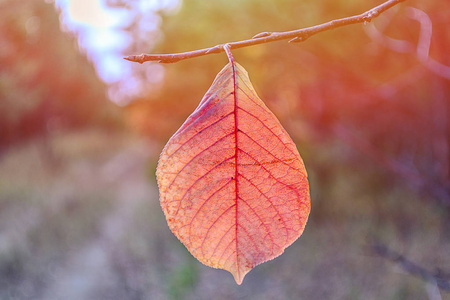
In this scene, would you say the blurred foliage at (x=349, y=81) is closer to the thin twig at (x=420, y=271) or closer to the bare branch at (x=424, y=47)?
the bare branch at (x=424, y=47)

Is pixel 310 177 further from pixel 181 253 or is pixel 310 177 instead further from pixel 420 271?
pixel 420 271

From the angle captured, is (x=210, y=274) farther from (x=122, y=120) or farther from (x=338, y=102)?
(x=122, y=120)

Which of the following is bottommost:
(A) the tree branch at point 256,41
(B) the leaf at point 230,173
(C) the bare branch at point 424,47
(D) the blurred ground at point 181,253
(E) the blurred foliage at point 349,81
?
(D) the blurred ground at point 181,253

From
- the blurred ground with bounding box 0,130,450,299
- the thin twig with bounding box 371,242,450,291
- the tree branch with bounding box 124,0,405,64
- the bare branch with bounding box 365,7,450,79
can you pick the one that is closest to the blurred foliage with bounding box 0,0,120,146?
the blurred ground with bounding box 0,130,450,299

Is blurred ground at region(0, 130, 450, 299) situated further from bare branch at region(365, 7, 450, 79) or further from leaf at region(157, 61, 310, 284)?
leaf at region(157, 61, 310, 284)

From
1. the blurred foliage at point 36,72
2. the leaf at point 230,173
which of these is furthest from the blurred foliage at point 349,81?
the blurred foliage at point 36,72

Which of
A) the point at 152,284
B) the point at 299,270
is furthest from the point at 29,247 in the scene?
the point at 299,270
